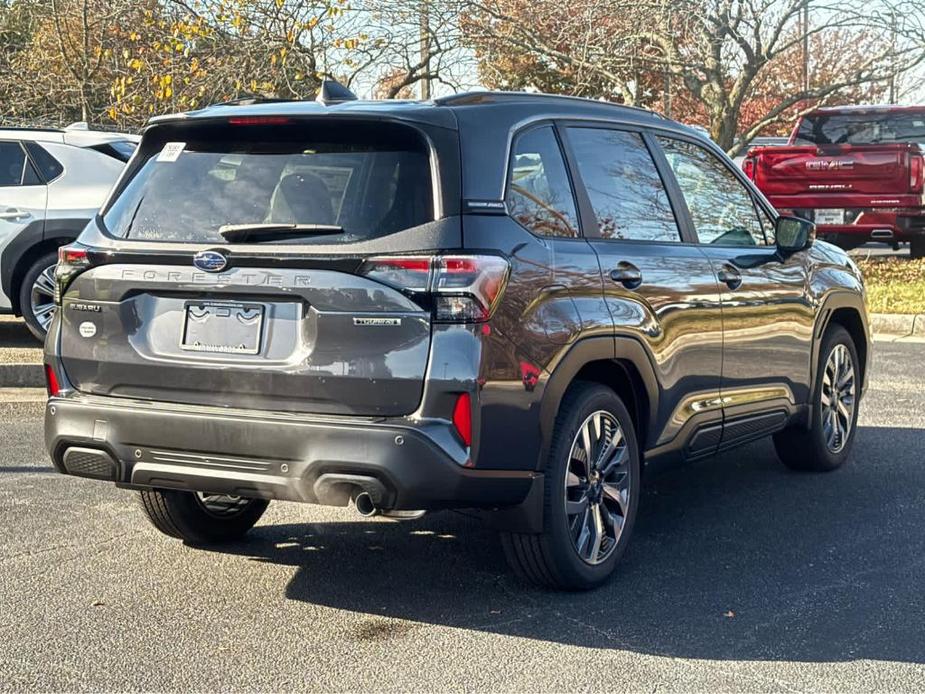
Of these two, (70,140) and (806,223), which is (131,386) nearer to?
(806,223)

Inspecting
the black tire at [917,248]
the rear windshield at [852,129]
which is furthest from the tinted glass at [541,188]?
the black tire at [917,248]

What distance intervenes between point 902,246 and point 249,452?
21.3m

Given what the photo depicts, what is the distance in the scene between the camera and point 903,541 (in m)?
5.66

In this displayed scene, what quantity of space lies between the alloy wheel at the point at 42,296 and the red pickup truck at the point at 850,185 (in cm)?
921

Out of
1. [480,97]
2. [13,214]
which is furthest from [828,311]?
[13,214]

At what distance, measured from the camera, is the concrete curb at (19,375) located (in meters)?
9.60

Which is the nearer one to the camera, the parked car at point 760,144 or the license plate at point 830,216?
the license plate at point 830,216

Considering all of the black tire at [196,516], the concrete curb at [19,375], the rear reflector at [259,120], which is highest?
the rear reflector at [259,120]

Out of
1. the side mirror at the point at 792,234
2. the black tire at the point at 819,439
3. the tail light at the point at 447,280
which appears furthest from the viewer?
the black tire at the point at 819,439

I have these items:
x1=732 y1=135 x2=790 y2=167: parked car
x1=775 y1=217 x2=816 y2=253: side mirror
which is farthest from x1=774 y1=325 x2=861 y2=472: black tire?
x1=732 y1=135 x2=790 y2=167: parked car

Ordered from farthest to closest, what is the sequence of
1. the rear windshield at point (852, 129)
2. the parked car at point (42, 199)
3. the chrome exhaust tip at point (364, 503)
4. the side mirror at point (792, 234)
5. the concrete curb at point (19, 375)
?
the rear windshield at point (852, 129) < the parked car at point (42, 199) < the concrete curb at point (19, 375) < the side mirror at point (792, 234) < the chrome exhaust tip at point (364, 503)

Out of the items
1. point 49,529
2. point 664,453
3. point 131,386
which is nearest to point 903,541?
point 664,453

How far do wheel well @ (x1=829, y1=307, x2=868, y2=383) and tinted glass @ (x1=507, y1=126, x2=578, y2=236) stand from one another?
8.57 ft

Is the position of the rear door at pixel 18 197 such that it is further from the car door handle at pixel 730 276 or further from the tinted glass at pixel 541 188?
the tinted glass at pixel 541 188
